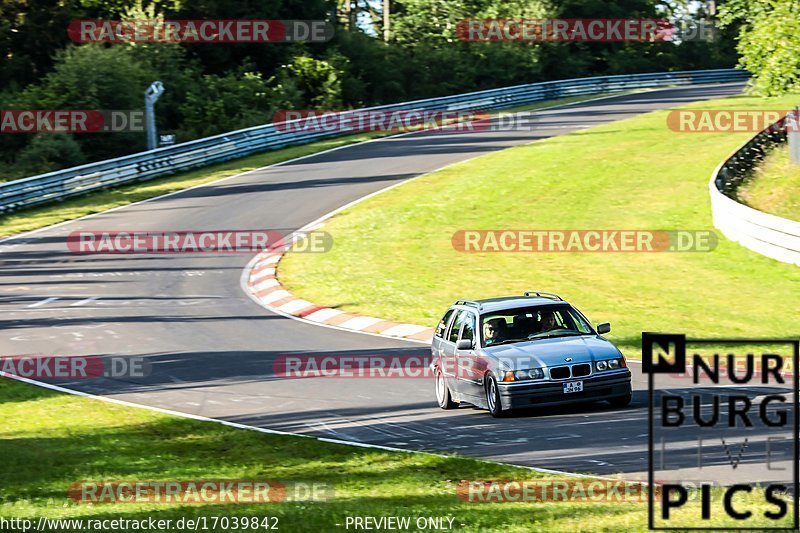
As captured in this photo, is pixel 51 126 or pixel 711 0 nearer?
pixel 51 126

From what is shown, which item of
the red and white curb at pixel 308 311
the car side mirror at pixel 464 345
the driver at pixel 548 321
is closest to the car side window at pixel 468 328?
the car side mirror at pixel 464 345

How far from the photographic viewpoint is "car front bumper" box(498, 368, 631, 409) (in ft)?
41.6

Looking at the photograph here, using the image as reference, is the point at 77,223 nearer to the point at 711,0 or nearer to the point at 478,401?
the point at 478,401

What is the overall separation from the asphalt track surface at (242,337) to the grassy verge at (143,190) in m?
0.98

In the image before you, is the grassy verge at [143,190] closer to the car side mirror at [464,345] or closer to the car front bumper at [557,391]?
the car side mirror at [464,345]

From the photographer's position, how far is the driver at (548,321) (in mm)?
13852

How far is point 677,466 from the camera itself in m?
9.98

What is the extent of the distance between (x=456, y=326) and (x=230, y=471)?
4569 mm

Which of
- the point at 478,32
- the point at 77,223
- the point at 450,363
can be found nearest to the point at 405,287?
the point at 450,363

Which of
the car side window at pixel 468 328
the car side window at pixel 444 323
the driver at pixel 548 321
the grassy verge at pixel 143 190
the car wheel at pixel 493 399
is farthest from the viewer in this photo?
the grassy verge at pixel 143 190

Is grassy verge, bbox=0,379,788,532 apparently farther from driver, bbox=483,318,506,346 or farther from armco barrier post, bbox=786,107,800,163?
armco barrier post, bbox=786,107,800,163

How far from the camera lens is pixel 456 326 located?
14.6 metres

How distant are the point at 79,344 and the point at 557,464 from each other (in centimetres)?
1121

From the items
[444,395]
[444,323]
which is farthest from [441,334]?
[444,395]
